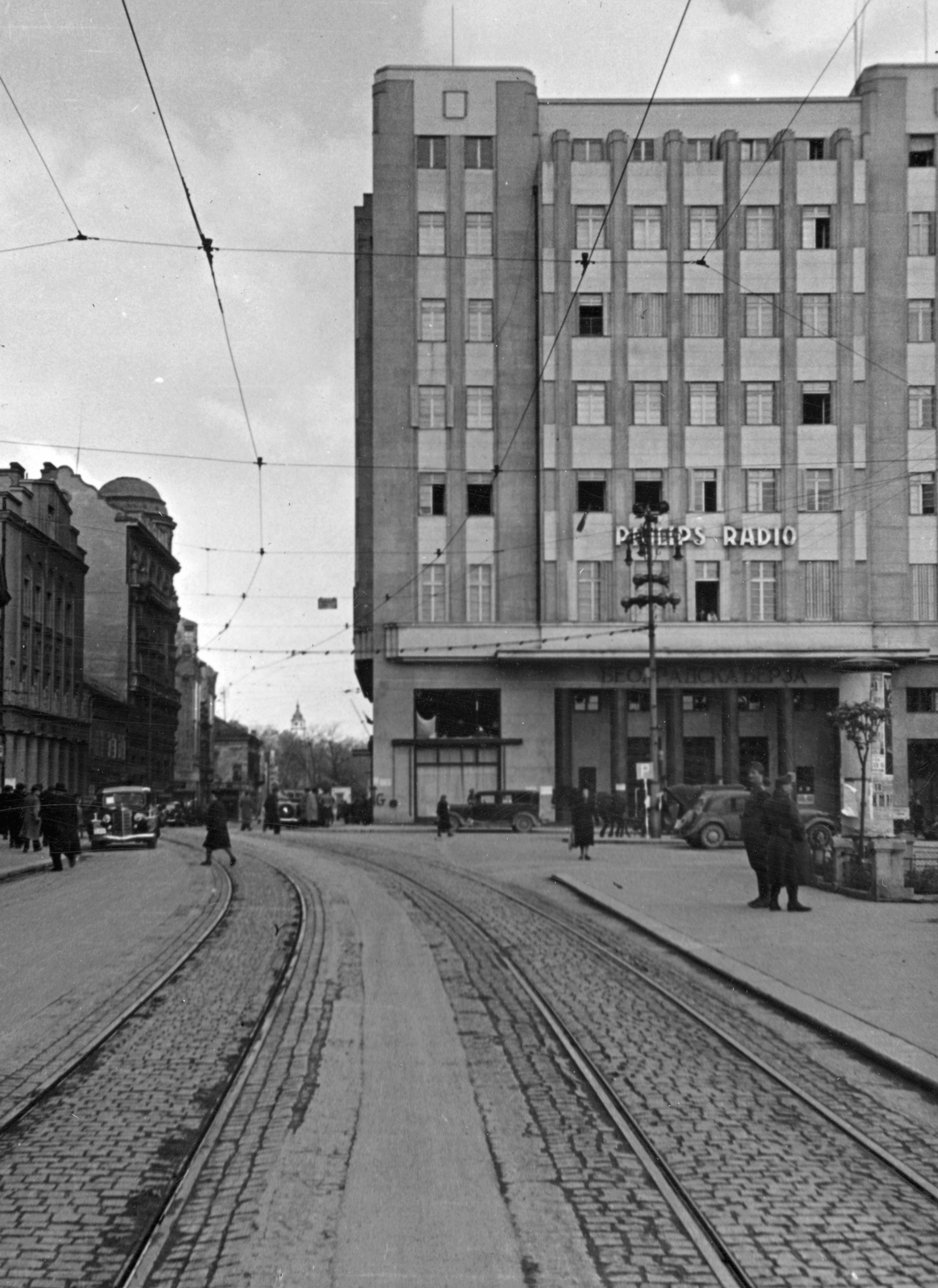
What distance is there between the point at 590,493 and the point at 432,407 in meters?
7.02

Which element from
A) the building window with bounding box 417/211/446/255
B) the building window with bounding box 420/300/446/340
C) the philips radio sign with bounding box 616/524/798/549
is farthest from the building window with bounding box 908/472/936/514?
the building window with bounding box 417/211/446/255

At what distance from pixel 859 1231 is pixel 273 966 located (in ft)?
29.3

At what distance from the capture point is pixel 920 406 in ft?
176

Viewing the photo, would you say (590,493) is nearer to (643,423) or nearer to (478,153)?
(643,423)

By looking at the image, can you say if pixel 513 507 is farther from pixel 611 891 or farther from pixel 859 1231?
pixel 859 1231

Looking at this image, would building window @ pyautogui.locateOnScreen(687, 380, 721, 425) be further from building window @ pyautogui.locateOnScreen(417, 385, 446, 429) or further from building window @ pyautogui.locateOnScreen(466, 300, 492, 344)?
building window @ pyautogui.locateOnScreen(417, 385, 446, 429)

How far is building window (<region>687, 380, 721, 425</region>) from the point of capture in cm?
5422

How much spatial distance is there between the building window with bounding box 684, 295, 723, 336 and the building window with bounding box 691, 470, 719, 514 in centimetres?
547

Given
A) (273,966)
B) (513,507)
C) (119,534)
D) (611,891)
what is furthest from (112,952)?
(119,534)

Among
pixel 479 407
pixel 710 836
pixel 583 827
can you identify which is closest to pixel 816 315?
pixel 479 407

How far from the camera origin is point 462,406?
179ft

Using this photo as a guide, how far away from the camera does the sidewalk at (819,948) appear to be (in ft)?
33.0

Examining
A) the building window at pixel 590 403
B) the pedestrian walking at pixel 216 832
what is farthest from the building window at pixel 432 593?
the pedestrian walking at pixel 216 832

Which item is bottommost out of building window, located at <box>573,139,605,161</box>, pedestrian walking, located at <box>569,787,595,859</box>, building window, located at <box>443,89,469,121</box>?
pedestrian walking, located at <box>569,787,595,859</box>
